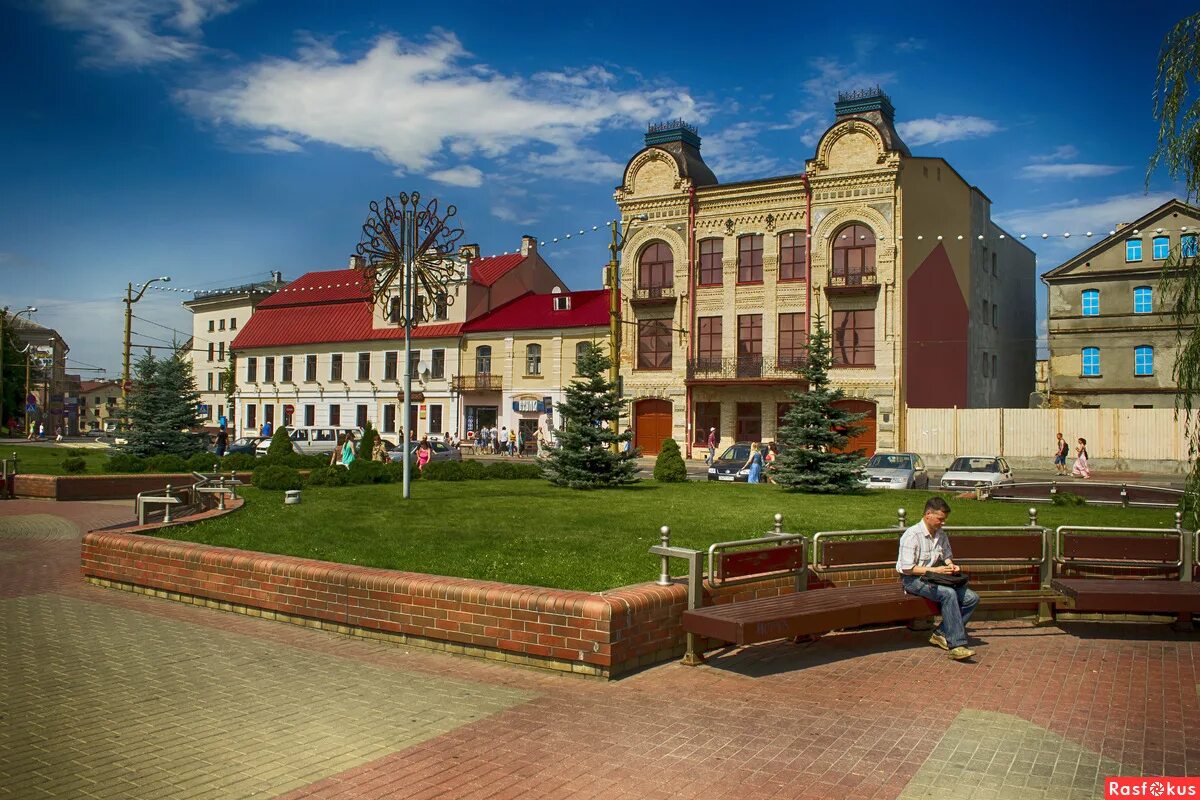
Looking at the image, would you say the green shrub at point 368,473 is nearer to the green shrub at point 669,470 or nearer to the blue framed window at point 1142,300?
the green shrub at point 669,470

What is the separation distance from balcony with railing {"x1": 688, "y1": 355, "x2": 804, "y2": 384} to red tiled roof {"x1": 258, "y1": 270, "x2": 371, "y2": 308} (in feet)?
81.4

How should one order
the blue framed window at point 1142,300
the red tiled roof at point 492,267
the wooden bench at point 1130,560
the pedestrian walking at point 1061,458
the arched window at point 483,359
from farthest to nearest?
the red tiled roof at point 492,267, the arched window at point 483,359, the blue framed window at point 1142,300, the pedestrian walking at point 1061,458, the wooden bench at point 1130,560

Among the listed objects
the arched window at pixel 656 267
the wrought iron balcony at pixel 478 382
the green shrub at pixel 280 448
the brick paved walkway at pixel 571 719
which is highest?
the arched window at pixel 656 267

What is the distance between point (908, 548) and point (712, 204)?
125 feet

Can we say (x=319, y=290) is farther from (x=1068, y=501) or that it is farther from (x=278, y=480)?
(x=1068, y=501)

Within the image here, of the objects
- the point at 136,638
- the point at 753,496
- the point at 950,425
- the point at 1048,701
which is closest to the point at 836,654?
the point at 1048,701

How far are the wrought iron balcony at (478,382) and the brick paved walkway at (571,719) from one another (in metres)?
44.1

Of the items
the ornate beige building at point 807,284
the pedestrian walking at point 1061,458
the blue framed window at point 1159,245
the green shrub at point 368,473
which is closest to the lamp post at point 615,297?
the ornate beige building at point 807,284

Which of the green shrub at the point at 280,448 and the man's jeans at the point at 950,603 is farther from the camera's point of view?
the green shrub at the point at 280,448

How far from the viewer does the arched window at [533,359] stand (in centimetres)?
5205

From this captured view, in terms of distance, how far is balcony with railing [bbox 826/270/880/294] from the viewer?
4109 cm

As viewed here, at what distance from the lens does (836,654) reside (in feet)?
27.2

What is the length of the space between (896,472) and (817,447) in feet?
20.2

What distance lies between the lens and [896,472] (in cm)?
2642
